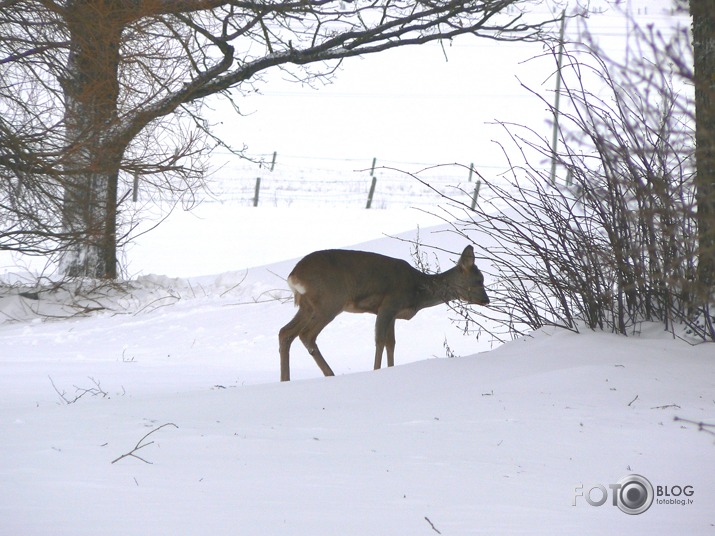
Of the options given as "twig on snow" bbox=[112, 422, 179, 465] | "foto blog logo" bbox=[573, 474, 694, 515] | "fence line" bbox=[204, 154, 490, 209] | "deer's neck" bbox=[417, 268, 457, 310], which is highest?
Answer: "fence line" bbox=[204, 154, 490, 209]

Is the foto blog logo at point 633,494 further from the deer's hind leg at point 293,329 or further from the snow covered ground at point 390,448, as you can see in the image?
the deer's hind leg at point 293,329

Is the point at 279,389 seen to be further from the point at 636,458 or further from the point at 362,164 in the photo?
the point at 362,164

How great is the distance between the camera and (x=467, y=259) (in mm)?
9227

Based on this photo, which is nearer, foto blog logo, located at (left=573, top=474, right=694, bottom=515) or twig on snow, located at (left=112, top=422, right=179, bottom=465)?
foto blog logo, located at (left=573, top=474, right=694, bottom=515)

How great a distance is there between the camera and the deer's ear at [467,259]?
9.13 metres

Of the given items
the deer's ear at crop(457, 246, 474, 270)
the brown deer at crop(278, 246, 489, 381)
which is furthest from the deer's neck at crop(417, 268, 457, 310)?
the deer's ear at crop(457, 246, 474, 270)

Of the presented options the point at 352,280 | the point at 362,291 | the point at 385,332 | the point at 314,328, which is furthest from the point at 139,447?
the point at 385,332

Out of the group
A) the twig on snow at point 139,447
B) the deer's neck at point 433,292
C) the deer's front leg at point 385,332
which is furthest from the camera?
the deer's neck at point 433,292

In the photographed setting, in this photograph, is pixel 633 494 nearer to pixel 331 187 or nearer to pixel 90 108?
pixel 90 108

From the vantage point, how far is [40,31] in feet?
29.6

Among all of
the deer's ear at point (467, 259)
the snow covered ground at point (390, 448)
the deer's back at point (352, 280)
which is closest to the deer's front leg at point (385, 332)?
Answer: the deer's back at point (352, 280)

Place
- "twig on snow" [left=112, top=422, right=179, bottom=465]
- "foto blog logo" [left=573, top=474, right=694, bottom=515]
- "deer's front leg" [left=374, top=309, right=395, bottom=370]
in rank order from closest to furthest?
1. "foto blog logo" [left=573, top=474, right=694, bottom=515]
2. "twig on snow" [left=112, top=422, right=179, bottom=465]
3. "deer's front leg" [left=374, top=309, right=395, bottom=370]

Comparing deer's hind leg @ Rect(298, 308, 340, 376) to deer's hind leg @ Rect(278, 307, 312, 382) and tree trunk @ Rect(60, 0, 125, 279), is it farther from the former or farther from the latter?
tree trunk @ Rect(60, 0, 125, 279)

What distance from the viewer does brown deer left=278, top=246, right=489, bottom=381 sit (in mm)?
8375
